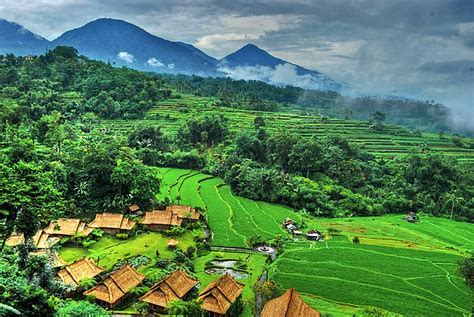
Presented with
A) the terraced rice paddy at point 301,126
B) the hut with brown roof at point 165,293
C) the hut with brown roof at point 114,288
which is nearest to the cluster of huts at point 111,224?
the hut with brown roof at point 114,288

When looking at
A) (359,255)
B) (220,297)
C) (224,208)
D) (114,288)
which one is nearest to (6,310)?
(114,288)

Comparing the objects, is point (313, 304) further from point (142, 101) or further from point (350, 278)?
point (142, 101)

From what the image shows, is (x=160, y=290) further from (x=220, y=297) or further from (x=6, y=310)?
(x=6, y=310)

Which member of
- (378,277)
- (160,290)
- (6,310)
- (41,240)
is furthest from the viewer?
(378,277)

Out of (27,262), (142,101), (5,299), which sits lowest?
(27,262)

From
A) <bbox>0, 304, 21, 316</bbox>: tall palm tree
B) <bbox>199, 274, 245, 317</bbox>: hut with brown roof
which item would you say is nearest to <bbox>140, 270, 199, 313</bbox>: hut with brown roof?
<bbox>199, 274, 245, 317</bbox>: hut with brown roof

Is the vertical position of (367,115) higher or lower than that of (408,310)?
higher

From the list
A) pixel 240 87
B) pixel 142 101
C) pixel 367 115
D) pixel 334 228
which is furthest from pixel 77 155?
pixel 367 115
